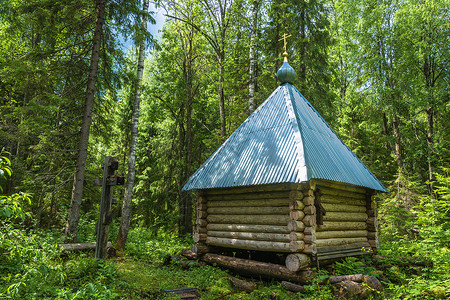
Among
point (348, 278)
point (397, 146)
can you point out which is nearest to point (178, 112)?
point (397, 146)

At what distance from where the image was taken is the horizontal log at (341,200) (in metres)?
9.20

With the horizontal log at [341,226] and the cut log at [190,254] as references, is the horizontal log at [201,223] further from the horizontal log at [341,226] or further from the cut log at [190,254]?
the horizontal log at [341,226]

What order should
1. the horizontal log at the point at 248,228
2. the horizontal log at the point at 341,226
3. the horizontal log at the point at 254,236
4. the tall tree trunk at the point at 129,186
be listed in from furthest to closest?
the tall tree trunk at the point at 129,186 < the horizontal log at the point at 341,226 < the horizontal log at the point at 248,228 < the horizontal log at the point at 254,236

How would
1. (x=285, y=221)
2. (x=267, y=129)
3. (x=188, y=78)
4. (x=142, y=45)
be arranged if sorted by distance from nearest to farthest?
1. (x=285, y=221)
2. (x=267, y=129)
3. (x=142, y=45)
4. (x=188, y=78)

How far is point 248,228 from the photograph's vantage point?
30.2ft

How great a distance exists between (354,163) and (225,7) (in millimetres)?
12103

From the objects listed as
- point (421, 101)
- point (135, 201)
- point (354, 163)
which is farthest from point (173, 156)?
point (421, 101)

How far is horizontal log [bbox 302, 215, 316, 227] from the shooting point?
26.3 ft

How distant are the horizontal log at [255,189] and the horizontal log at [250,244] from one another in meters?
1.49

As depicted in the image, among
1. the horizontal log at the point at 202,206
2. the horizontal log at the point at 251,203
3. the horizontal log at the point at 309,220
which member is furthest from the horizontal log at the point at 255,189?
the horizontal log at the point at 309,220

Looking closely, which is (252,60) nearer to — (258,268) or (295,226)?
(295,226)

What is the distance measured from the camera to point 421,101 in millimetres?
18062

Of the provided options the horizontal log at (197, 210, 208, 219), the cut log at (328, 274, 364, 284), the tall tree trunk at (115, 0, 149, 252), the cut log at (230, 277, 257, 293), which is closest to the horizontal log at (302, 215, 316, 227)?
the cut log at (328, 274, 364, 284)

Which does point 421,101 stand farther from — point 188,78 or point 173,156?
point 173,156
